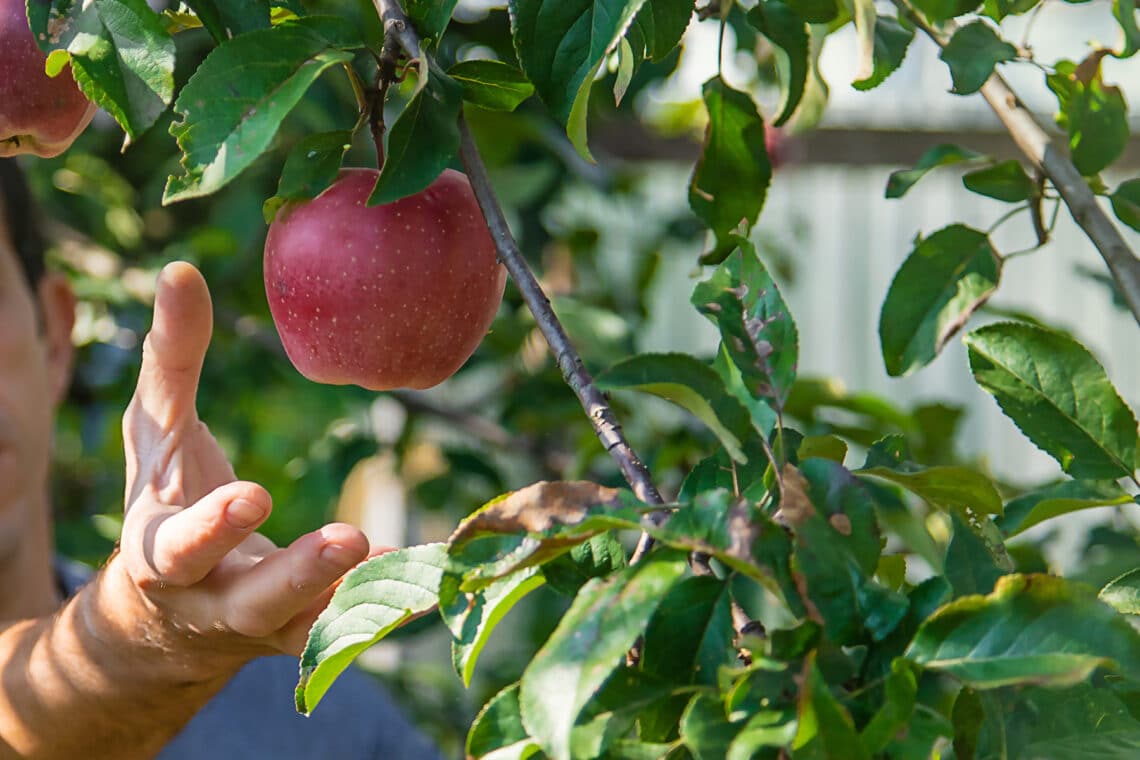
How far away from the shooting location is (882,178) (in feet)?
7.46

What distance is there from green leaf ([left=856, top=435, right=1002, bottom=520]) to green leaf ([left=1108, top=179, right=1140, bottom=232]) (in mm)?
209

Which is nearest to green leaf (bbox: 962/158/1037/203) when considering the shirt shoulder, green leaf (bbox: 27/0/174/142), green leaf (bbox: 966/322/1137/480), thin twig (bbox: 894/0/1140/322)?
thin twig (bbox: 894/0/1140/322)

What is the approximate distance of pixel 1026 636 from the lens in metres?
Result: 0.29

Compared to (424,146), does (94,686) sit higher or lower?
lower

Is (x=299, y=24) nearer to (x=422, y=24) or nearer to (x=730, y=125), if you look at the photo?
(x=422, y=24)

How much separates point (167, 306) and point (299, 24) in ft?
0.50

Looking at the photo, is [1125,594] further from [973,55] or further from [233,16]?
[233,16]

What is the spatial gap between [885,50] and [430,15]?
228 millimetres

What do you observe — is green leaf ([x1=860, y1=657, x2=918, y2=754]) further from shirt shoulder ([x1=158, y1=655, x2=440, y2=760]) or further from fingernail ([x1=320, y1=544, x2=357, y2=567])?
shirt shoulder ([x1=158, y1=655, x2=440, y2=760])

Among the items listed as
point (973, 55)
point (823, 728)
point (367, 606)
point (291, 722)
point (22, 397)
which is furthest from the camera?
point (291, 722)

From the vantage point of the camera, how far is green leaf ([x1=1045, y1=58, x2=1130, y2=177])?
0.50 m

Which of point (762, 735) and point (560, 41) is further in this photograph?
point (560, 41)

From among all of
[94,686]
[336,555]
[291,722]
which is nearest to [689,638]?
[336,555]

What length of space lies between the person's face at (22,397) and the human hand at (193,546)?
1.84 ft
